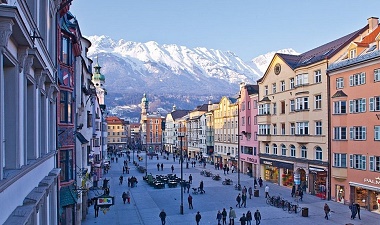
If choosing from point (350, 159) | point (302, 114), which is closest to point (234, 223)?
point (350, 159)

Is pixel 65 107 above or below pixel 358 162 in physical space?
above

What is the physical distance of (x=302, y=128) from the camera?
42906mm

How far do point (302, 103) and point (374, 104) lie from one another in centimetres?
1108

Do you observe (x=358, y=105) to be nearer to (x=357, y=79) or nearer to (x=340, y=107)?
(x=357, y=79)

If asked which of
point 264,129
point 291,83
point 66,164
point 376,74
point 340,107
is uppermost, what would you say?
point 291,83

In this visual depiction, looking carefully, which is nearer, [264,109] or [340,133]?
[340,133]

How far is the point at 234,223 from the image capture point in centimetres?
2923

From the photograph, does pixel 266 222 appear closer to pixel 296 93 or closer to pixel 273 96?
pixel 296 93

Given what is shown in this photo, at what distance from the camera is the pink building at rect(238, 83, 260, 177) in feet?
188

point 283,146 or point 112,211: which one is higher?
point 283,146

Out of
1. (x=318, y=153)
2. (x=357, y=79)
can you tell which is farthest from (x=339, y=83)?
(x=318, y=153)

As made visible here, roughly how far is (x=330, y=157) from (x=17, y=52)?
36.0 m

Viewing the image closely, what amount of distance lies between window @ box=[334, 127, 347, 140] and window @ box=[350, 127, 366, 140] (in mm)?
1096

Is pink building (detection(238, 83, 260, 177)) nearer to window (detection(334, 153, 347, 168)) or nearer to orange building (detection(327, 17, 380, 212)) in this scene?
window (detection(334, 153, 347, 168))
